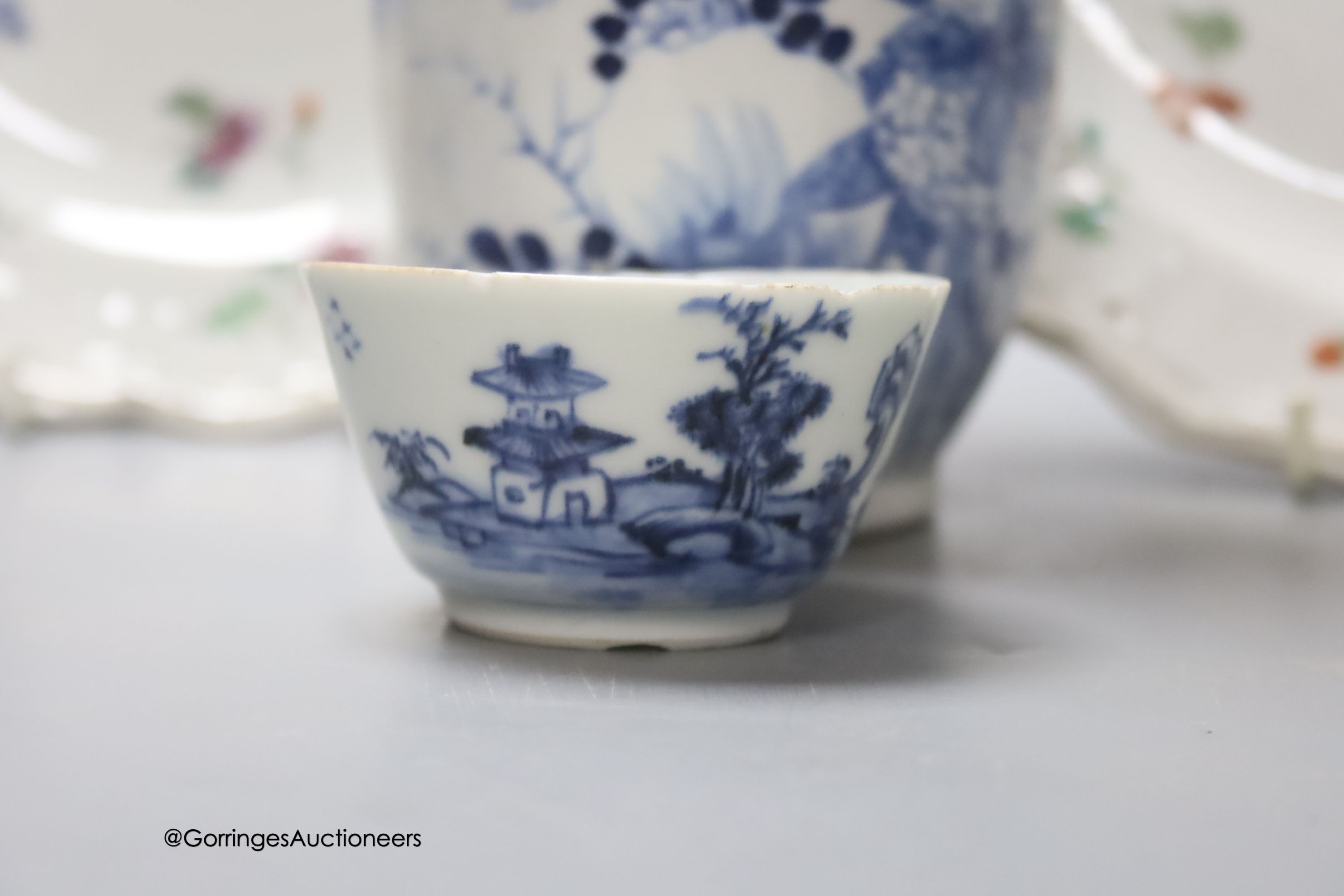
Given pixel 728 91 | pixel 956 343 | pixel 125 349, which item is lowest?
pixel 125 349

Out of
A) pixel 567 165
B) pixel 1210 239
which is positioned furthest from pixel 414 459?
pixel 1210 239

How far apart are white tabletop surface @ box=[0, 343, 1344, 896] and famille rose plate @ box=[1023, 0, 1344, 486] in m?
0.22

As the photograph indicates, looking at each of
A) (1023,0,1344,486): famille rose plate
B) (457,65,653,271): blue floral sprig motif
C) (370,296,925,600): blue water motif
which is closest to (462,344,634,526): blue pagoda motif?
(370,296,925,600): blue water motif

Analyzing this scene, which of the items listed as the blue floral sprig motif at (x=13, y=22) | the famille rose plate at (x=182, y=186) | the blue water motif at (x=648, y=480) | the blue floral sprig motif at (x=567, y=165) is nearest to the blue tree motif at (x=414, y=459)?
the blue water motif at (x=648, y=480)

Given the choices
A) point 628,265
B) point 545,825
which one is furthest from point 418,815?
point 628,265

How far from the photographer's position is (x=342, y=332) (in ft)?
1.41

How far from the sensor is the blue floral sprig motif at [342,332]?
0.43 metres

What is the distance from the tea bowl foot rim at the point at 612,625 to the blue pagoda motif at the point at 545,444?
3cm

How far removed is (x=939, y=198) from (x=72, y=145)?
61 cm

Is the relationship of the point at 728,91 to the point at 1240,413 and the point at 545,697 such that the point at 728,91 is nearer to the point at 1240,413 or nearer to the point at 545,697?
the point at 545,697

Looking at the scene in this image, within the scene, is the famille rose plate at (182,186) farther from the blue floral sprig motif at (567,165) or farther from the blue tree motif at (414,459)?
the blue tree motif at (414,459)

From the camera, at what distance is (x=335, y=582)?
0.53 metres

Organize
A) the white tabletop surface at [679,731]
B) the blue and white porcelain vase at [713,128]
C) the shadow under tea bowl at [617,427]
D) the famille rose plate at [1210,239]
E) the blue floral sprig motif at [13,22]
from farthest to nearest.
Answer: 1. the blue floral sprig motif at [13,22]
2. the famille rose plate at [1210,239]
3. the blue and white porcelain vase at [713,128]
4. the shadow under tea bowl at [617,427]
5. the white tabletop surface at [679,731]

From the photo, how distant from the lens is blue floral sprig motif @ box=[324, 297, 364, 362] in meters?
0.43
